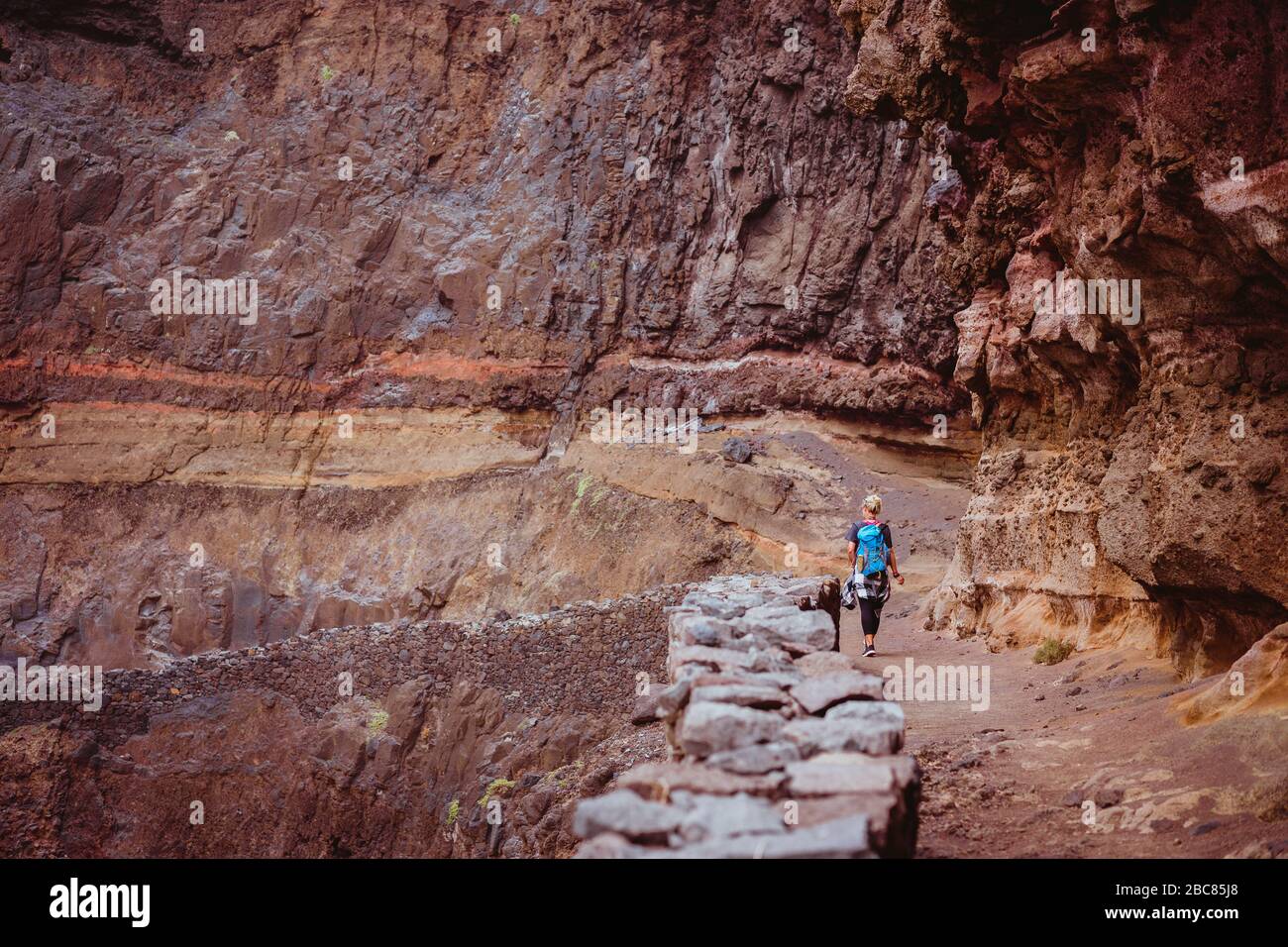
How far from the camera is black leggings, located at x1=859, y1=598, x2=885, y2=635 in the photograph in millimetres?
12445

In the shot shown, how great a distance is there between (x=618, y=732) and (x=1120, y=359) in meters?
7.82

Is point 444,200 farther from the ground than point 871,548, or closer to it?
farther from the ground

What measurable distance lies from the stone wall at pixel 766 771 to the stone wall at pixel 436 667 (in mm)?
11259

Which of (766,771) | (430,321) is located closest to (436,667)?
(430,321)

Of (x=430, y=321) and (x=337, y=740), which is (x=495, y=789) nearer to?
(x=337, y=740)

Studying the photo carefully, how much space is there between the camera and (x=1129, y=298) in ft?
32.4

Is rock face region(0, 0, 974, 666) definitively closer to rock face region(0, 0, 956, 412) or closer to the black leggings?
rock face region(0, 0, 956, 412)

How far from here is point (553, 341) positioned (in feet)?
110

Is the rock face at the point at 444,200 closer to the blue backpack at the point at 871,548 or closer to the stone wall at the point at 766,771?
the blue backpack at the point at 871,548

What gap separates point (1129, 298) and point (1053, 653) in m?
3.87

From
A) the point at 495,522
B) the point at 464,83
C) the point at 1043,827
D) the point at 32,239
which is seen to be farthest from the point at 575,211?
the point at 1043,827

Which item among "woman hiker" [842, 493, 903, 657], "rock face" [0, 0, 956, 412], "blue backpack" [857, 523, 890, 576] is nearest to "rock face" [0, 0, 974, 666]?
"rock face" [0, 0, 956, 412]

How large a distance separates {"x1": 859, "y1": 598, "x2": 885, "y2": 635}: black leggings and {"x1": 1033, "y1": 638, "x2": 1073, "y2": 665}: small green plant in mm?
1660
